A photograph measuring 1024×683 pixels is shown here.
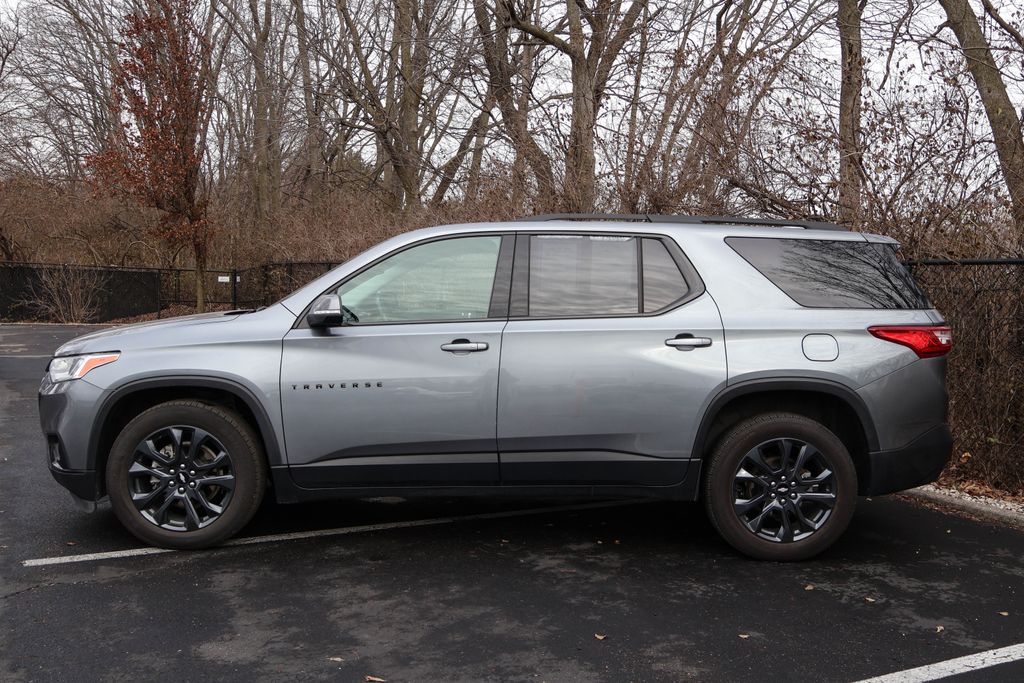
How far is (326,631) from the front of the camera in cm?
392

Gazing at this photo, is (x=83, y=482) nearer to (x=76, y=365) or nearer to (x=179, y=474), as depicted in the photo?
(x=179, y=474)

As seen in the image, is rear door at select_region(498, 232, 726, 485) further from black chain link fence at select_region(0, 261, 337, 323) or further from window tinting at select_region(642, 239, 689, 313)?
black chain link fence at select_region(0, 261, 337, 323)

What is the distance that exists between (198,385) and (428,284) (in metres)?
1.34

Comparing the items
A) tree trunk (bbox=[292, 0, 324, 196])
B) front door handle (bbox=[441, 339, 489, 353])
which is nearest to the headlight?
Result: front door handle (bbox=[441, 339, 489, 353])

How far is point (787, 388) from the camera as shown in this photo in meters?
4.79

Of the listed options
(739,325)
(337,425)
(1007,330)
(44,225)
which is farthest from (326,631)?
(44,225)

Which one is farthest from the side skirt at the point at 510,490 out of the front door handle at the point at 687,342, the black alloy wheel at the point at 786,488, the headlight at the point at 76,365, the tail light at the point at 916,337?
the tail light at the point at 916,337

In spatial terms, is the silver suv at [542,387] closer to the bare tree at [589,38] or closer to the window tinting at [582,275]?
the window tinting at [582,275]

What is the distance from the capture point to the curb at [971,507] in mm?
5777

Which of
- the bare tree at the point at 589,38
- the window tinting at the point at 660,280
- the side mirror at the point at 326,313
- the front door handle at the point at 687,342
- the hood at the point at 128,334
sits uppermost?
the bare tree at the point at 589,38

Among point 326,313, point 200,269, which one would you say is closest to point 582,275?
point 326,313

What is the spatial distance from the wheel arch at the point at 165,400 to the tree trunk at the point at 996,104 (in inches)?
213

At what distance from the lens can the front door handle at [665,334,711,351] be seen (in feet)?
15.6

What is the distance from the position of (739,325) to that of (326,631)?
258 cm
